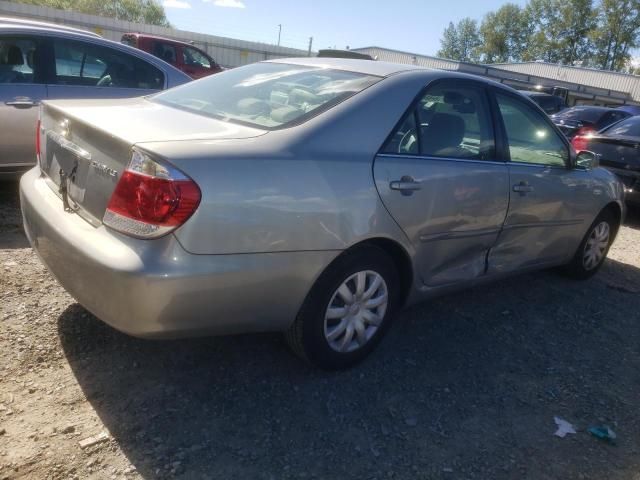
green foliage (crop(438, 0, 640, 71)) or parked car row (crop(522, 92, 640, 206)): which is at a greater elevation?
green foliage (crop(438, 0, 640, 71))

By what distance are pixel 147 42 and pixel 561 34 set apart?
66402 mm

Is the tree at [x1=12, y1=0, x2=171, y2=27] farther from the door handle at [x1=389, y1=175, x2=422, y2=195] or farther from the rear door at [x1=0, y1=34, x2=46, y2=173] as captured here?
the door handle at [x1=389, y1=175, x2=422, y2=195]

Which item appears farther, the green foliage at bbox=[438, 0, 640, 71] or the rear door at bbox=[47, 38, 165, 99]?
the green foliage at bbox=[438, 0, 640, 71]

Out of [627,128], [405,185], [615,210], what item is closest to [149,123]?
[405,185]

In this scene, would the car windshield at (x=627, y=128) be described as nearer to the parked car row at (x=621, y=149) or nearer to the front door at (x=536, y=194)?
the parked car row at (x=621, y=149)

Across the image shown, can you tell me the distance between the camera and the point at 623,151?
7.14 meters

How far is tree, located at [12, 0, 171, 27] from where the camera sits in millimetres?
63362

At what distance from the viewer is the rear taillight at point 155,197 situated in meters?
2.10

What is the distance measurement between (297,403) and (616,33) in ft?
241

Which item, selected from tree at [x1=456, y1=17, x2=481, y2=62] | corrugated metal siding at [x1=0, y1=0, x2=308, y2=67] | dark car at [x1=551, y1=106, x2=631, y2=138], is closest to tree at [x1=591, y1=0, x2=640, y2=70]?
tree at [x1=456, y1=17, x2=481, y2=62]

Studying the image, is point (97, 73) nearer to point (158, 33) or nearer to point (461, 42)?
point (158, 33)

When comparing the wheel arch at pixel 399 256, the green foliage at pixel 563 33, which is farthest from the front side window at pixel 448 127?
the green foliage at pixel 563 33

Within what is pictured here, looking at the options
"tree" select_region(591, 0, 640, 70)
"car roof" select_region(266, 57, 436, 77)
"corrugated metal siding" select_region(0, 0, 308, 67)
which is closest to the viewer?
"car roof" select_region(266, 57, 436, 77)

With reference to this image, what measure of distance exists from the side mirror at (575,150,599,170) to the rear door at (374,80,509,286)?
1.10 metres
